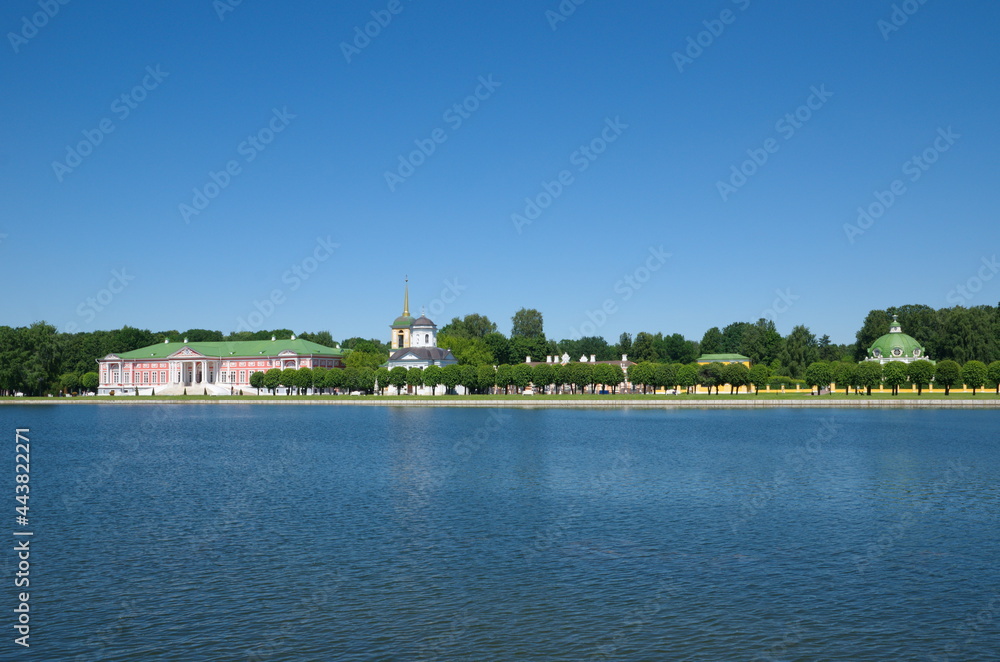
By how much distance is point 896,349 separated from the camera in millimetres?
118188

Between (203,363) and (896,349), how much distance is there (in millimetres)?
102526

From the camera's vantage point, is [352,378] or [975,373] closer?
[975,373]

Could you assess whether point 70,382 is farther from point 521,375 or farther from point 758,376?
point 758,376

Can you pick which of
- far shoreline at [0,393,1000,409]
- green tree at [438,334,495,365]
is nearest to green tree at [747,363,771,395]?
far shoreline at [0,393,1000,409]

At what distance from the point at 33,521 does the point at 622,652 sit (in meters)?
17.6

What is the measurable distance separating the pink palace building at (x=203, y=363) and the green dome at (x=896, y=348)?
7946cm

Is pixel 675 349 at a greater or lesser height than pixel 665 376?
greater

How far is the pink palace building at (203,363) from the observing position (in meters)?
131

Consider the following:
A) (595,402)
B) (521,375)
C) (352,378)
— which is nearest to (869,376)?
(595,402)

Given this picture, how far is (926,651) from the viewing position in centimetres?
1326

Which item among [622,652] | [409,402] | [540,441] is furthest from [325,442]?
[409,402]

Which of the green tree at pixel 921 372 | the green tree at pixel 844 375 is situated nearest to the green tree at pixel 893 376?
the green tree at pixel 921 372

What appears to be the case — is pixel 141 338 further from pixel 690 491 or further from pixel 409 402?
pixel 690 491

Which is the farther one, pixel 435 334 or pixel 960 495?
pixel 435 334
